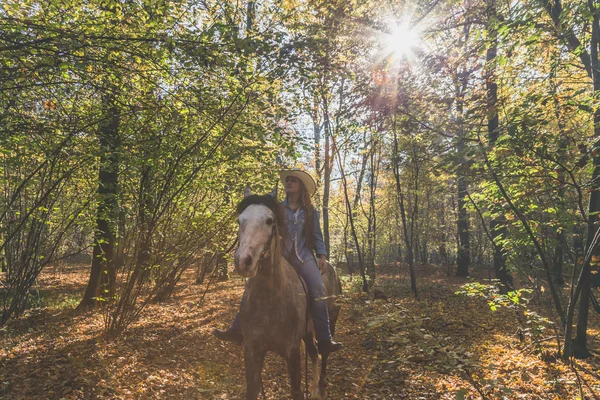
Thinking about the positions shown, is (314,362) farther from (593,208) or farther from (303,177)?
(593,208)

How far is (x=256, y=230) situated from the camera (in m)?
3.10

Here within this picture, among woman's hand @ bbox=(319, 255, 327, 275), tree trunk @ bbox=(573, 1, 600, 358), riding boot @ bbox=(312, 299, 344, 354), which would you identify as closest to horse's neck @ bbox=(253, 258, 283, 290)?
riding boot @ bbox=(312, 299, 344, 354)

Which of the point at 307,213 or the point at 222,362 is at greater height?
the point at 307,213

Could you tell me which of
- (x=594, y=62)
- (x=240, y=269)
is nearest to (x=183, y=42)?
(x=240, y=269)

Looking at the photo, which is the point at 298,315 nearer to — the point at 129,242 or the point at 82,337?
the point at 129,242

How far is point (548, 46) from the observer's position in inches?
235

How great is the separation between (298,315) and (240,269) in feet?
5.61

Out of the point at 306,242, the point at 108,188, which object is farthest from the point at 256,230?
the point at 108,188

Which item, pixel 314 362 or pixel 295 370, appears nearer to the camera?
pixel 295 370

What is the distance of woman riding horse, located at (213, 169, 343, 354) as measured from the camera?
15.7 ft

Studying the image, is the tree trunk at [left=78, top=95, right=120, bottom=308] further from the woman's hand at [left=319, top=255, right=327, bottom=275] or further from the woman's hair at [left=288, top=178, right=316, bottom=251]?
the woman's hand at [left=319, top=255, right=327, bottom=275]

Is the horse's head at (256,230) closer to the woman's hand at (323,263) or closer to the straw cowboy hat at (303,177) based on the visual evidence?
the straw cowboy hat at (303,177)

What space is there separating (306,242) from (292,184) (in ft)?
3.20

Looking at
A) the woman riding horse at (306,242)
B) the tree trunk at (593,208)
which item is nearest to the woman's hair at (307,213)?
the woman riding horse at (306,242)
